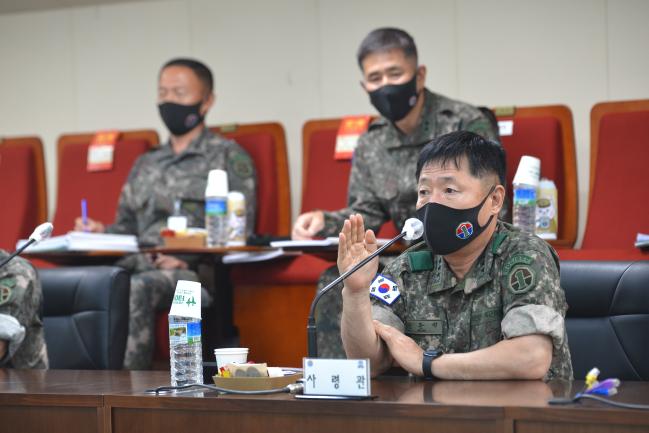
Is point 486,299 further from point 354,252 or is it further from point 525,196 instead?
point 525,196

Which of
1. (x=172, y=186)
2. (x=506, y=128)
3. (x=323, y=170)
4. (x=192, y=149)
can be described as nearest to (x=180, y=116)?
(x=192, y=149)

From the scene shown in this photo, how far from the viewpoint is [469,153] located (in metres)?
2.15

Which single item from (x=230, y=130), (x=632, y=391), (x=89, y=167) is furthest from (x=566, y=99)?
(x=632, y=391)

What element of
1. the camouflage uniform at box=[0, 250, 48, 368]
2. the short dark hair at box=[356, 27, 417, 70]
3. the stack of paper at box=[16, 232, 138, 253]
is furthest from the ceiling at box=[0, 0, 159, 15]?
the camouflage uniform at box=[0, 250, 48, 368]

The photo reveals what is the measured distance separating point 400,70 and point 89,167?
1.76 meters

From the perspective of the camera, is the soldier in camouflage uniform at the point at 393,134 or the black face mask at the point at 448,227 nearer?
the black face mask at the point at 448,227

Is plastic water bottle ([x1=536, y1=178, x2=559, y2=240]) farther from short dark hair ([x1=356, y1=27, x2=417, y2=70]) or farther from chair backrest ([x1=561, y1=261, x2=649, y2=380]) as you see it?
chair backrest ([x1=561, y1=261, x2=649, y2=380])

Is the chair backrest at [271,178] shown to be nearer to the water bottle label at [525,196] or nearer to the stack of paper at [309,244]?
the stack of paper at [309,244]

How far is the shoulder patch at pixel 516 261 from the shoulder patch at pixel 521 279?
0.03 feet

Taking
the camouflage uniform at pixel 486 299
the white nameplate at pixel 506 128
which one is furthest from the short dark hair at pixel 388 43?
the camouflage uniform at pixel 486 299

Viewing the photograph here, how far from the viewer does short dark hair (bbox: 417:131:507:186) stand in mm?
2141

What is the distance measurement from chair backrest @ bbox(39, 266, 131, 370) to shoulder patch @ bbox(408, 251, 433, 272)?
0.93 m

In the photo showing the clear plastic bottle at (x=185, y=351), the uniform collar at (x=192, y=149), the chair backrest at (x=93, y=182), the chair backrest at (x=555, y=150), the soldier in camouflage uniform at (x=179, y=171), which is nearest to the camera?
the clear plastic bottle at (x=185, y=351)

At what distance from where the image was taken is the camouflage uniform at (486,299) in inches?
76.4
